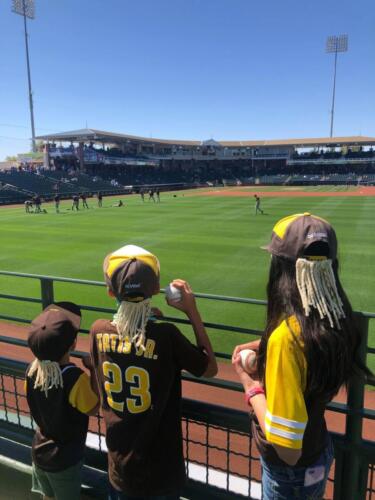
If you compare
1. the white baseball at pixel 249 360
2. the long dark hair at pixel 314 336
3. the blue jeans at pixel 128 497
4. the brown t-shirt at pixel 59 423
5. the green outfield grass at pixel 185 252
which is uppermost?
the long dark hair at pixel 314 336

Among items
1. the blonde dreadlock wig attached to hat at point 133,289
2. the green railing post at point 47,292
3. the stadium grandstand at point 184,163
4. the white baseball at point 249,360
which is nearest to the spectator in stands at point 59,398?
the blonde dreadlock wig attached to hat at point 133,289

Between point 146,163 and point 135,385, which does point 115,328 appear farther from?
point 146,163

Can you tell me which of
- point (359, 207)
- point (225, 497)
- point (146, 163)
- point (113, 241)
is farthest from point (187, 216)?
point (146, 163)

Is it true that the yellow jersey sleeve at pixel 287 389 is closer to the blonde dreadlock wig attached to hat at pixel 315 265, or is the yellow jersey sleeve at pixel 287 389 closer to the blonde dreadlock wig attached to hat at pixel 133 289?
the blonde dreadlock wig attached to hat at pixel 315 265

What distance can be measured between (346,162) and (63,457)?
4010 inches

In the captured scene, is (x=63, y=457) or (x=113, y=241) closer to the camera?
(x=63, y=457)

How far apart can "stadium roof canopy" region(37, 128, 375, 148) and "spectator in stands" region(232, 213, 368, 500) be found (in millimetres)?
67190

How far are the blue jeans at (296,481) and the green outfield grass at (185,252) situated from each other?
536 centimetres

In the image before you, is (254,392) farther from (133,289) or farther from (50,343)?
(50,343)

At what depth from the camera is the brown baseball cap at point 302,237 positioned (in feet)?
5.96

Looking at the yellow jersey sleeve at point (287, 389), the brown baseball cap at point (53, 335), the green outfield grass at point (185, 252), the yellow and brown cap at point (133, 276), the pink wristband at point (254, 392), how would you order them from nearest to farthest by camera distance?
the yellow jersey sleeve at point (287, 389), the pink wristband at point (254, 392), the yellow and brown cap at point (133, 276), the brown baseball cap at point (53, 335), the green outfield grass at point (185, 252)

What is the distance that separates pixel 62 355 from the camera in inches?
99.2

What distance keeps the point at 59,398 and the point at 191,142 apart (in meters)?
107

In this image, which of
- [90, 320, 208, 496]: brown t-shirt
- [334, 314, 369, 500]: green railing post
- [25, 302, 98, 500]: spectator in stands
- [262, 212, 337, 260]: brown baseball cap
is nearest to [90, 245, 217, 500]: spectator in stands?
[90, 320, 208, 496]: brown t-shirt
